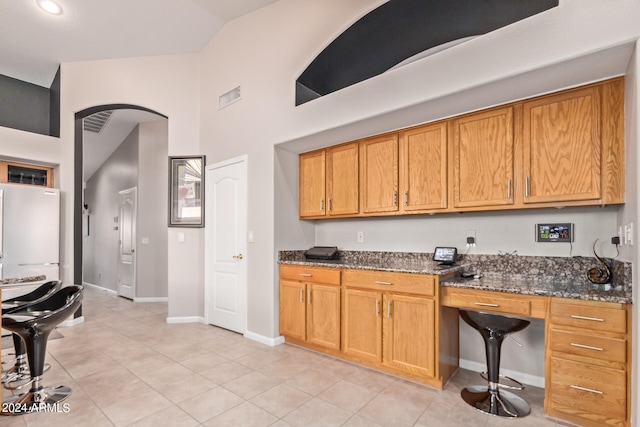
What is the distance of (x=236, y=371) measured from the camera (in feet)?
9.75

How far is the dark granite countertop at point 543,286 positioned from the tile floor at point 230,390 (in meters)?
0.86

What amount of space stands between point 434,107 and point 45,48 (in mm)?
5118

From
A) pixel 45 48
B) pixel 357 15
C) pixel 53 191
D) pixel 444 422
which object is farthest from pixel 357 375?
pixel 45 48

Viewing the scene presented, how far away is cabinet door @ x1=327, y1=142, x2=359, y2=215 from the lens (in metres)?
3.47

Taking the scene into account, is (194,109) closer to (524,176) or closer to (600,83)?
(524,176)

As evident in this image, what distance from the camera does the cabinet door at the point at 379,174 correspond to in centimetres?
318

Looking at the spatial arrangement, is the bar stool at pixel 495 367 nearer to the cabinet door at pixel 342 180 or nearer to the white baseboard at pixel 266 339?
the cabinet door at pixel 342 180

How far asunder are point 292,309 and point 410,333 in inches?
55.2

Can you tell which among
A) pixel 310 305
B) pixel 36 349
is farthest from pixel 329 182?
pixel 36 349

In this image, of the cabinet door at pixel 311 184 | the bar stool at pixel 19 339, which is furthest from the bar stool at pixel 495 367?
the bar stool at pixel 19 339

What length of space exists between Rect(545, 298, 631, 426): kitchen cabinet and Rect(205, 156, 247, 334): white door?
3142 mm

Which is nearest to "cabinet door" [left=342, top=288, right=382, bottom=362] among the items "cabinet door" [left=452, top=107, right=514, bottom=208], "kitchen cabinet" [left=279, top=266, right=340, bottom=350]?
"kitchen cabinet" [left=279, top=266, right=340, bottom=350]

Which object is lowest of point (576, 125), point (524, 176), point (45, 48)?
point (524, 176)

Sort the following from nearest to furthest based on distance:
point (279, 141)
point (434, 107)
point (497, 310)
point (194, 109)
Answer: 1. point (497, 310)
2. point (434, 107)
3. point (279, 141)
4. point (194, 109)
